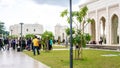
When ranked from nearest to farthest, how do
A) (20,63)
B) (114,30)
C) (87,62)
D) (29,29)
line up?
(20,63)
(87,62)
(114,30)
(29,29)

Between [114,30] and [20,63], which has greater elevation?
[114,30]

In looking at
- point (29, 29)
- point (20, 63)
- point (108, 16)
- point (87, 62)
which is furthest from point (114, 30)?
point (29, 29)

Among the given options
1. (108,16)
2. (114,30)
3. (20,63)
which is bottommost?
(20,63)

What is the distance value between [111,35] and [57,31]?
210 feet

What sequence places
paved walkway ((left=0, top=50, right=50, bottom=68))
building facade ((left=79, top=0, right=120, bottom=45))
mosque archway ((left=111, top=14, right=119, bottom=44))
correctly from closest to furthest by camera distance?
paved walkway ((left=0, top=50, right=50, bottom=68))
building facade ((left=79, top=0, right=120, bottom=45))
mosque archway ((left=111, top=14, right=119, bottom=44))

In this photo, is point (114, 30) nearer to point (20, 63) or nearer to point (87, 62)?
point (87, 62)

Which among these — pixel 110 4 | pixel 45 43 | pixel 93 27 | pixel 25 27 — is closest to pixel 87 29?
pixel 93 27

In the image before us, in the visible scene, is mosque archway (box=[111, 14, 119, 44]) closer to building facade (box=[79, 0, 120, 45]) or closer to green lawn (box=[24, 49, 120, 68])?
building facade (box=[79, 0, 120, 45])

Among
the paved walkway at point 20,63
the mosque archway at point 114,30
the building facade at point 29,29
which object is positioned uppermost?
the building facade at point 29,29

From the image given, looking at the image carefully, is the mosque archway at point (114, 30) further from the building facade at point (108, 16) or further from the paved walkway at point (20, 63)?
the paved walkway at point (20, 63)

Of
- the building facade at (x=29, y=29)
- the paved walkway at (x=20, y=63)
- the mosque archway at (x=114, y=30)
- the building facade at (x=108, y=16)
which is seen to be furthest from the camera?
the building facade at (x=29, y=29)

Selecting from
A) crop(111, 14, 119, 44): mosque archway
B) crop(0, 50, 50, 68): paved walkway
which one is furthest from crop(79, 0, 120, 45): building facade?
crop(0, 50, 50, 68): paved walkway

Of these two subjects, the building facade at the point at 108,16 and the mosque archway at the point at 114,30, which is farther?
the mosque archway at the point at 114,30

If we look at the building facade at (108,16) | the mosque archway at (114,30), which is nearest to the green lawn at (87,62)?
the building facade at (108,16)
